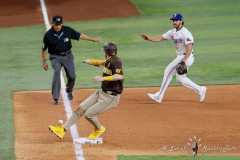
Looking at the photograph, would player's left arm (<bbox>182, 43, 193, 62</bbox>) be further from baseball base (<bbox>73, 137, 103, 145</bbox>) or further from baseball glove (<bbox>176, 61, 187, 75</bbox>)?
baseball base (<bbox>73, 137, 103, 145</bbox>)

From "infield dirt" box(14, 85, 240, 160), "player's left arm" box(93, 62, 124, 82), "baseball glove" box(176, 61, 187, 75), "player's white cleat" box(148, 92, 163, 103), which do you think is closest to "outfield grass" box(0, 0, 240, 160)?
"infield dirt" box(14, 85, 240, 160)

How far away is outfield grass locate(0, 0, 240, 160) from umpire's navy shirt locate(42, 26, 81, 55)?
158cm

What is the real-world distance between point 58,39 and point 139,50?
6314 mm

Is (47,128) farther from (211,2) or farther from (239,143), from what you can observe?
(211,2)

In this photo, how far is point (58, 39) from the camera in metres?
18.3

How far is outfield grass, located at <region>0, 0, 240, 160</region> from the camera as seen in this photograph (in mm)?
20469

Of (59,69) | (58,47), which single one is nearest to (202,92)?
(59,69)

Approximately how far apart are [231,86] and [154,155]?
6065mm

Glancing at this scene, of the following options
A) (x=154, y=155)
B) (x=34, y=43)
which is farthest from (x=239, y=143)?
(x=34, y=43)

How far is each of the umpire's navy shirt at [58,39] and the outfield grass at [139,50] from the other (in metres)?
1.58

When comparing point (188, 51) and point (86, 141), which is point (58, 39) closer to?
point (188, 51)

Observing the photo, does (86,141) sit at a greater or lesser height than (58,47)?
lesser

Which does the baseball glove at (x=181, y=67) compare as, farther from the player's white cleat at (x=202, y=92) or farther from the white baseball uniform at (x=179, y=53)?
the player's white cleat at (x=202, y=92)

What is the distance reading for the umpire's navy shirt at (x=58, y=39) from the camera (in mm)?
18281
